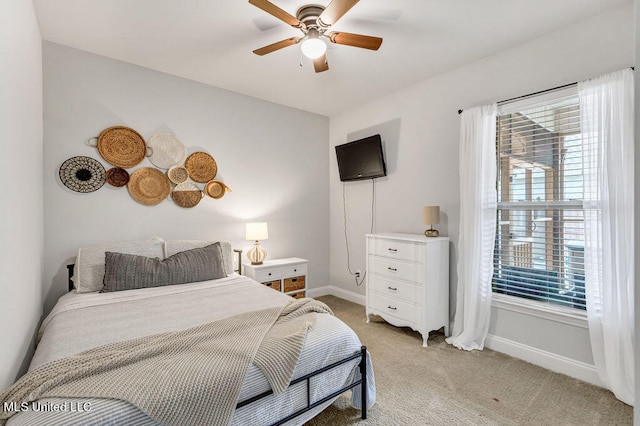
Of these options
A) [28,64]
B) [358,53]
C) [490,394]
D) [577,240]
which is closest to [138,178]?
[28,64]

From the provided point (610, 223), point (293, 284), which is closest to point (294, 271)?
point (293, 284)

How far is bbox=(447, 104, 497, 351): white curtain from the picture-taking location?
2.72m

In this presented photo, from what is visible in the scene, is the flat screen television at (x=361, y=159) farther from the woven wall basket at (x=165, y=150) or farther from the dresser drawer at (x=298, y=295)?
the woven wall basket at (x=165, y=150)

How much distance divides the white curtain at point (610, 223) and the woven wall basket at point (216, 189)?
11.1 ft

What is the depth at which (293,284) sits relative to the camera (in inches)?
146

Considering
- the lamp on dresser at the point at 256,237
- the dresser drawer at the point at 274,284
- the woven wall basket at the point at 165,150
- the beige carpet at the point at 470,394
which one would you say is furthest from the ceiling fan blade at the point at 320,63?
the beige carpet at the point at 470,394

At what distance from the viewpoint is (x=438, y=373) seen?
92.7 inches

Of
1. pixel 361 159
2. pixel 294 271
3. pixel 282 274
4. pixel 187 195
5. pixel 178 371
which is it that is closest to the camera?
pixel 178 371

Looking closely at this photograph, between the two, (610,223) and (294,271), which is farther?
(294,271)

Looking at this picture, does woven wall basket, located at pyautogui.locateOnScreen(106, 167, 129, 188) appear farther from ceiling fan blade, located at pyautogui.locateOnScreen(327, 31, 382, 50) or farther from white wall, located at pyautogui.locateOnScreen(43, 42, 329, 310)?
ceiling fan blade, located at pyautogui.locateOnScreen(327, 31, 382, 50)

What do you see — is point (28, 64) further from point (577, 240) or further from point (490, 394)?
point (577, 240)

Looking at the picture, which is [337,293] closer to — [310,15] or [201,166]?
[201,166]

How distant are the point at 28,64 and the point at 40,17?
0.73 meters

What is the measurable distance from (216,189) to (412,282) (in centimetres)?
240
